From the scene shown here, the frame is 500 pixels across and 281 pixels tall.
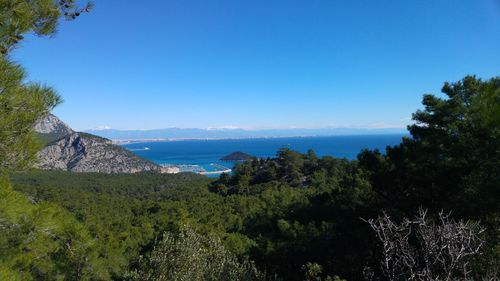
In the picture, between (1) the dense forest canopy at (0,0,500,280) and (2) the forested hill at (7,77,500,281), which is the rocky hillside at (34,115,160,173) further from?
(2) the forested hill at (7,77,500,281)

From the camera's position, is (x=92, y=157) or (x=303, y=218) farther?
(x=92, y=157)

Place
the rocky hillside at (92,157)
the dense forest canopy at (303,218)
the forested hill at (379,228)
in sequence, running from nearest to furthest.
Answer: the dense forest canopy at (303,218), the forested hill at (379,228), the rocky hillside at (92,157)

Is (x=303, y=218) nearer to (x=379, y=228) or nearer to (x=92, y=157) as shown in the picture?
(x=379, y=228)

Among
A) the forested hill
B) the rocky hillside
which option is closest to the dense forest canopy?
the forested hill

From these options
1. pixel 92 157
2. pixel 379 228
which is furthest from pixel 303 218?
pixel 92 157

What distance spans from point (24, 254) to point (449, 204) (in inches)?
365

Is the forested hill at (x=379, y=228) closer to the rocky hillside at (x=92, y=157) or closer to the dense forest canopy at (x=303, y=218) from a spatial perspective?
the dense forest canopy at (x=303, y=218)

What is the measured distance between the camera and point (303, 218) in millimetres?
21812

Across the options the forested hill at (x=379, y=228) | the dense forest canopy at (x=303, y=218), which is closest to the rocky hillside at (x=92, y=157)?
the dense forest canopy at (x=303, y=218)

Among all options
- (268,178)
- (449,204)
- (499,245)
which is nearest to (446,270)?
(499,245)

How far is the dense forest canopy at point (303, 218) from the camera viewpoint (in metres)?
3.89

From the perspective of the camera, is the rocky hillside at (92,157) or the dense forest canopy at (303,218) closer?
the dense forest canopy at (303,218)

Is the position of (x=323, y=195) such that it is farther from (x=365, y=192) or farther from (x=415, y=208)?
(x=415, y=208)

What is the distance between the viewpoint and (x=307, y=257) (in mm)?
15391
